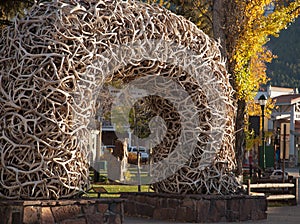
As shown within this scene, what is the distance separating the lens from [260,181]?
19.7 meters

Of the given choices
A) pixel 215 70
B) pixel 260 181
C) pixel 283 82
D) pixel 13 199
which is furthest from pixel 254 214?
pixel 283 82

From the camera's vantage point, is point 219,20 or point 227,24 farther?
point 227,24

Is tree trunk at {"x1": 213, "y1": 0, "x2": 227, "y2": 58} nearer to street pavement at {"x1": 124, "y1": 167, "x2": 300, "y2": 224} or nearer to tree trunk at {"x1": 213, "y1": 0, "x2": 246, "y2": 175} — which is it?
tree trunk at {"x1": 213, "y1": 0, "x2": 246, "y2": 175}

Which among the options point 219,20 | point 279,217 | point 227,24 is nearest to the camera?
point 279,217

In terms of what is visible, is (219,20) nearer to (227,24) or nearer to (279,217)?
(227,24)

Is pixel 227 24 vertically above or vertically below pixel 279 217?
above

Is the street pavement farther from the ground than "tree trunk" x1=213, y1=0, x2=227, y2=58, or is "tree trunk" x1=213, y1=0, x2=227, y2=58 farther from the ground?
"tree trunk" x1=213, y1=0, x2=227, y2=58

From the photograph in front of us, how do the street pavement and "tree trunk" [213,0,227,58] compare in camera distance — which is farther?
"tree trunk" [213,0,227,58]

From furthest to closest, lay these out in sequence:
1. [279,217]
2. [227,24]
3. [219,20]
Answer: [227,24] < [219,20] < [279,217]

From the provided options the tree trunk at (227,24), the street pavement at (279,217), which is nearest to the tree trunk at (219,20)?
the tree trunk at (227,24)

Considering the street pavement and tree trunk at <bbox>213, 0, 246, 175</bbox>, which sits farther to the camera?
tree trunk at <bbox>213, 0, 246, 175</bbox>

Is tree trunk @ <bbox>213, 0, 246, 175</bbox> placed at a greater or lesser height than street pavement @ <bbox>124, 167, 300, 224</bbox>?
greater

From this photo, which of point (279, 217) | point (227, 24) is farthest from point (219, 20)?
point (279, 217)

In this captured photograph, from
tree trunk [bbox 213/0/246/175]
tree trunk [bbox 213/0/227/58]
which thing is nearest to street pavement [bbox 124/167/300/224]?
tree trunk [bbox 213/0/246/175]
